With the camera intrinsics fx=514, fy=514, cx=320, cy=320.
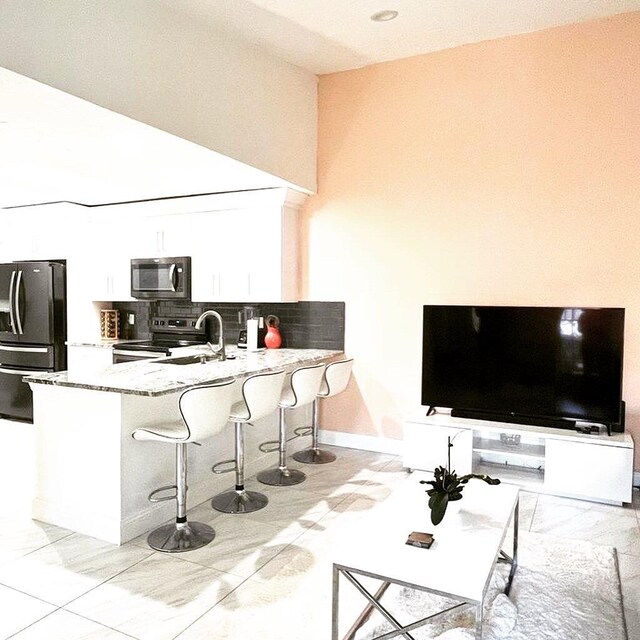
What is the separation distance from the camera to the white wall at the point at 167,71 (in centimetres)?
241

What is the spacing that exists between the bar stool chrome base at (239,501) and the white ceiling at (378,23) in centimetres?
316

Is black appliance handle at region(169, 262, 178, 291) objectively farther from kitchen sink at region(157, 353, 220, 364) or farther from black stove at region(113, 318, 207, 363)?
kitchen sink at region(157, 353, 220, 364)

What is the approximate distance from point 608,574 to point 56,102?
12.3 ft

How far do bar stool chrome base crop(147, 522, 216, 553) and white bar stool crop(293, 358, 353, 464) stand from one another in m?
1.47

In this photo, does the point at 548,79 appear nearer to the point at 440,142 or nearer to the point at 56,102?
the point at 440,142

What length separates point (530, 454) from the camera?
399 centimetres

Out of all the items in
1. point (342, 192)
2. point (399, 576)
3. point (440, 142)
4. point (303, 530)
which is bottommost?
point (303, 530)

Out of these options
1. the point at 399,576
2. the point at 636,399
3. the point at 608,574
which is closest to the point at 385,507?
the point at 399,576

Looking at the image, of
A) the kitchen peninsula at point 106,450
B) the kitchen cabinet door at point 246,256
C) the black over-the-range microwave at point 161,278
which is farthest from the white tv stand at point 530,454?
the black over-the-range microwave at point 161,278

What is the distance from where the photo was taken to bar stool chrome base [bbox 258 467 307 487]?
12.7 feet

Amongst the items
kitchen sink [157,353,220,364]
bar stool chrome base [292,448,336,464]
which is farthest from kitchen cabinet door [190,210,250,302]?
bar stool chrome base [292,448,336,464]

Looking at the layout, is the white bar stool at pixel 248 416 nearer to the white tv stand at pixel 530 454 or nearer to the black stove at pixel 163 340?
the white tv stand at pixel 530 454

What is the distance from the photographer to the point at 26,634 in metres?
2.14

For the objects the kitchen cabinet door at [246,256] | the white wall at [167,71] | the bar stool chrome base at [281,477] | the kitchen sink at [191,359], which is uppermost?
the white wall at [167,71]
